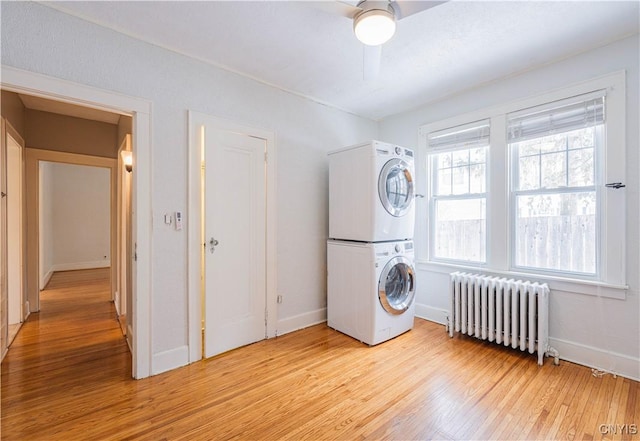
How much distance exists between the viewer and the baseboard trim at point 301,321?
308cm

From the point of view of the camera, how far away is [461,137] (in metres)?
3.19

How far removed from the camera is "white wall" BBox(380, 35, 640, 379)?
2180 mm

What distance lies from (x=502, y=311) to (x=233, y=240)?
99.8 inches

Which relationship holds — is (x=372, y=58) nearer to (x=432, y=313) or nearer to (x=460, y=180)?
(x=460, y=180)

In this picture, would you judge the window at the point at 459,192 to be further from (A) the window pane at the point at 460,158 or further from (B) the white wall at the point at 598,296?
(B) the white wall at the point at 598,296

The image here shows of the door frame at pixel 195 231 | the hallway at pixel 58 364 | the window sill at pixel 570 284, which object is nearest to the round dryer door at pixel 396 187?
the window sill at pixel 570 284

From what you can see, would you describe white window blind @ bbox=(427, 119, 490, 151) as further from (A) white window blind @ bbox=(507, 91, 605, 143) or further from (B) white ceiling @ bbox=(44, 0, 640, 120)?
(B) white ceiling @ bbox=(44, 0, 640, 120)

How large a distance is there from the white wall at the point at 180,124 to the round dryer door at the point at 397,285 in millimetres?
835

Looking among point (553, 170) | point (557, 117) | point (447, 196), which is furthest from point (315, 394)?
point (557, 117)

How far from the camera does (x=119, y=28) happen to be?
2102 millimetres

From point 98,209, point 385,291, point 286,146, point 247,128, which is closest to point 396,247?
point 385,291

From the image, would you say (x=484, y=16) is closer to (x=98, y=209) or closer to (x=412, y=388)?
(x=412, y=388)

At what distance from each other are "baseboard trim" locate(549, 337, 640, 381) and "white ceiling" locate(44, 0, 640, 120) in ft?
7.85

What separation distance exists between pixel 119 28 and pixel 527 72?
133 inches
